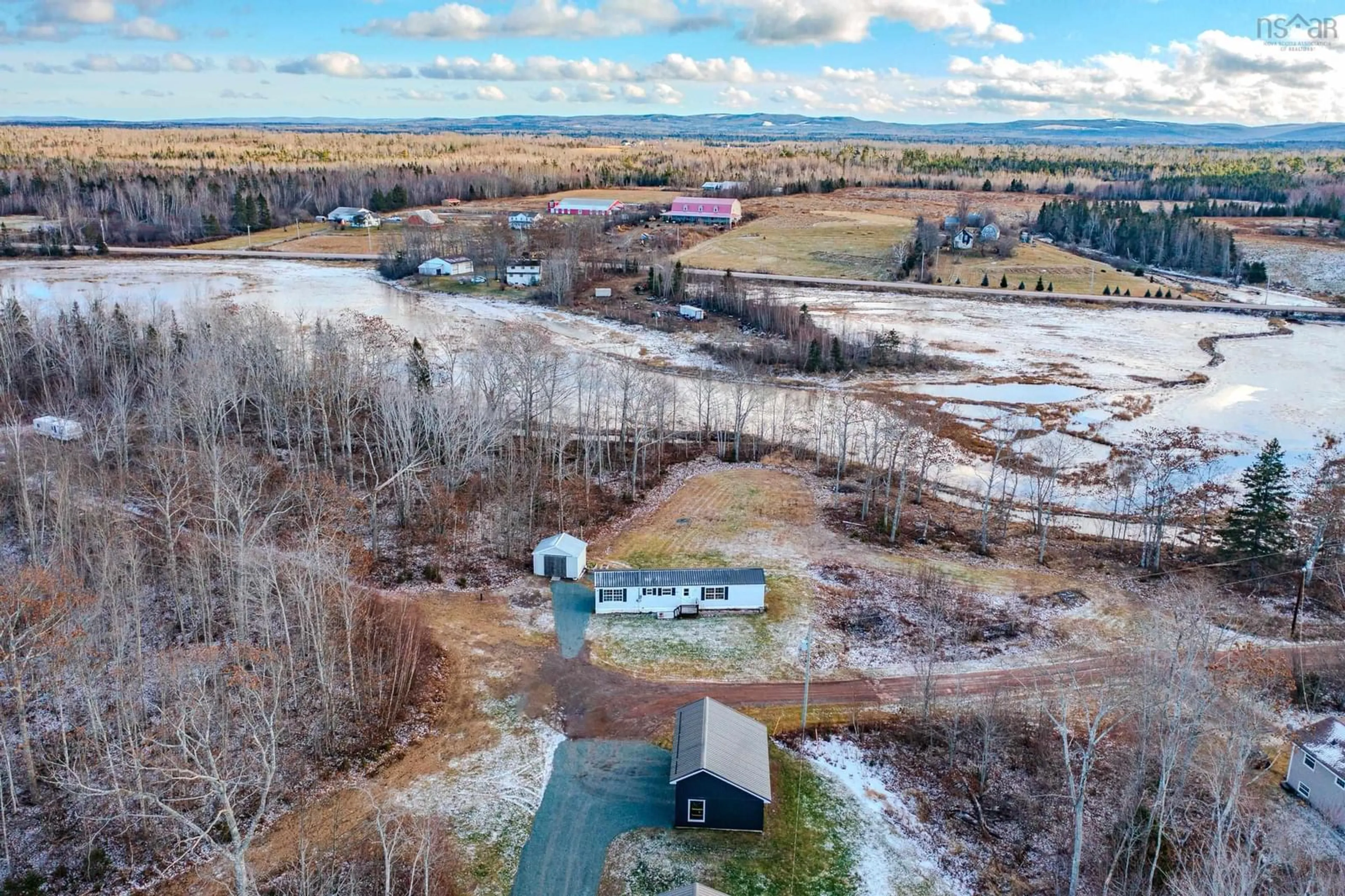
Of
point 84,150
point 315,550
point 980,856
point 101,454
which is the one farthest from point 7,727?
point 84,150

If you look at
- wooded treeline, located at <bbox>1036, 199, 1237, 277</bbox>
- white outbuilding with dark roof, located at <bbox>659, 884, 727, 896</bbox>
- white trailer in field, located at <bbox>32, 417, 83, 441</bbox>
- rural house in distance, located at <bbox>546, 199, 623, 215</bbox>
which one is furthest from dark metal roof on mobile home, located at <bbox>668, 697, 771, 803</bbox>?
rural house in distance, located at <bbox>546, 199, 623, 215</bbox>

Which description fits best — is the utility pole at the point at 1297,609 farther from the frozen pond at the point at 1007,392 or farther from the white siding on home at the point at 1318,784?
the frozen pond at the point at 1007,392

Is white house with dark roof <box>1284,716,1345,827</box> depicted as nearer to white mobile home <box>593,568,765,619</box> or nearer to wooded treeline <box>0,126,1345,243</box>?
white mobile home <box>593,568,765,619</box>

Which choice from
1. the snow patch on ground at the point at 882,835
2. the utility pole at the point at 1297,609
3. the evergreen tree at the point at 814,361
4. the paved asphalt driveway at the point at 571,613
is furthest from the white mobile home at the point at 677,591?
the evergreen tree at the point at 814,361

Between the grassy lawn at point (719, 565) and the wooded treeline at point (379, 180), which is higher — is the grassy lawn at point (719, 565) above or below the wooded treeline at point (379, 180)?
below

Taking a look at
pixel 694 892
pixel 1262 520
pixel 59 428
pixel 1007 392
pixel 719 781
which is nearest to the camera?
pixel 694 892

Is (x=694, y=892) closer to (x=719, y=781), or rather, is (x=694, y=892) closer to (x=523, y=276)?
(x=719, y=781)

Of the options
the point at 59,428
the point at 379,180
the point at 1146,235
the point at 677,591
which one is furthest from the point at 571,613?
the point at 379,180
